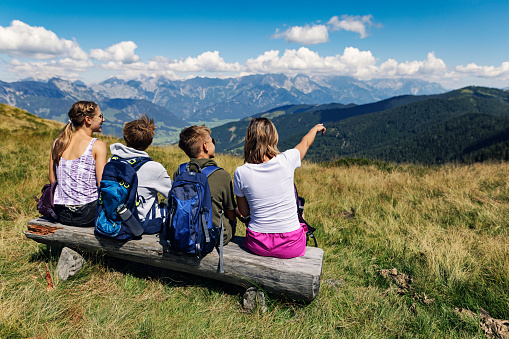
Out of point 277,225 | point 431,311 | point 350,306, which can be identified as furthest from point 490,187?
point 277,225

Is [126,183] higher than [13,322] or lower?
higher

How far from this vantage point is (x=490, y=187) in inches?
294

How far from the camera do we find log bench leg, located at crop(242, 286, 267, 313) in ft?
10.1

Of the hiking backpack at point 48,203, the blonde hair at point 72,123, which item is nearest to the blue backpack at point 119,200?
the blonde hair at point 72,123

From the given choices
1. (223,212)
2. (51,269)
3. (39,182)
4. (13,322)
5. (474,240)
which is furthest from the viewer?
(39,182)

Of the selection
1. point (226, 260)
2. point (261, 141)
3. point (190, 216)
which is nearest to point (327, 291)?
point (226, 260)

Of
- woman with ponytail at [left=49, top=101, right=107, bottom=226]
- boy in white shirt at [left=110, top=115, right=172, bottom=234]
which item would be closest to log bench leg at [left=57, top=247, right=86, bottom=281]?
woman with ponytail at [left=49, top=101, right=107, bottom=226]

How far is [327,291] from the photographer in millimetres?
3375

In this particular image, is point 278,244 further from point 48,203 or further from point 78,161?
point 48,203

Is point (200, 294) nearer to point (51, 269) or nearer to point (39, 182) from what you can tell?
point (51, 269)

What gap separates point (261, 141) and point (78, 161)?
2475 mm

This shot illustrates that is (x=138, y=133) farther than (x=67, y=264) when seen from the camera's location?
No

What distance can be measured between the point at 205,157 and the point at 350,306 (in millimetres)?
2514

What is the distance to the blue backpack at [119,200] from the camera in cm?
306
